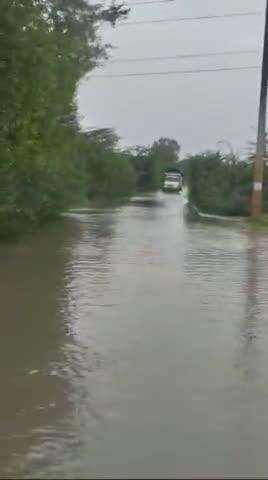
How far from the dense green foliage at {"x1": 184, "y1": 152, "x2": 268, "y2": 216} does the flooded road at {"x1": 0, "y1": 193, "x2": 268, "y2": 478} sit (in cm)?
1641

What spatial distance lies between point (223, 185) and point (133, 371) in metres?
25.6

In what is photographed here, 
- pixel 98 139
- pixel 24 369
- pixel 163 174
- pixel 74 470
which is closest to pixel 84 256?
pixel 24 369

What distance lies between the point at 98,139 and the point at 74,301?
34.1 m

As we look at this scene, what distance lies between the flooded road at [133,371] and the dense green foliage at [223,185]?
16.4m

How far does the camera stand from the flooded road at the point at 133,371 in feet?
14.1

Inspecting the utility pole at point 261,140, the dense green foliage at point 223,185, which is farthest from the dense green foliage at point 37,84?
the dense green foliage at point 223,185

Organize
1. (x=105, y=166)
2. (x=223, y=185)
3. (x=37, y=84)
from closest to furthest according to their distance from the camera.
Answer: (x=37, y=84) < (x=223, y=185) < (x=105, y=166)

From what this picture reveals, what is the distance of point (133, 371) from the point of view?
5973mm

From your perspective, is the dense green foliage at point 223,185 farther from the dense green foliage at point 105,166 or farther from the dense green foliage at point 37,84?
the dense green foliage at point 37,84

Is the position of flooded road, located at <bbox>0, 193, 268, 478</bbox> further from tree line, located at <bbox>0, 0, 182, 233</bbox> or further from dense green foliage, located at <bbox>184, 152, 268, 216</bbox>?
dense green foliage, located at <bbox>184, 152, 268, 216</bbox>

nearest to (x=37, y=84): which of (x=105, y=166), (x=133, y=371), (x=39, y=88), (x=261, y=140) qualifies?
(x=39, y=88)

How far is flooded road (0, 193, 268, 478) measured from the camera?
4.29 meters

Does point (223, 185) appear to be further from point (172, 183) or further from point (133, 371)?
point (172, 183)

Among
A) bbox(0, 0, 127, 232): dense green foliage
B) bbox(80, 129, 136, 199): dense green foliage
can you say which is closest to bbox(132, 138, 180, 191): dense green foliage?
bbox(80, 129, 136, 199): dense green foliage
